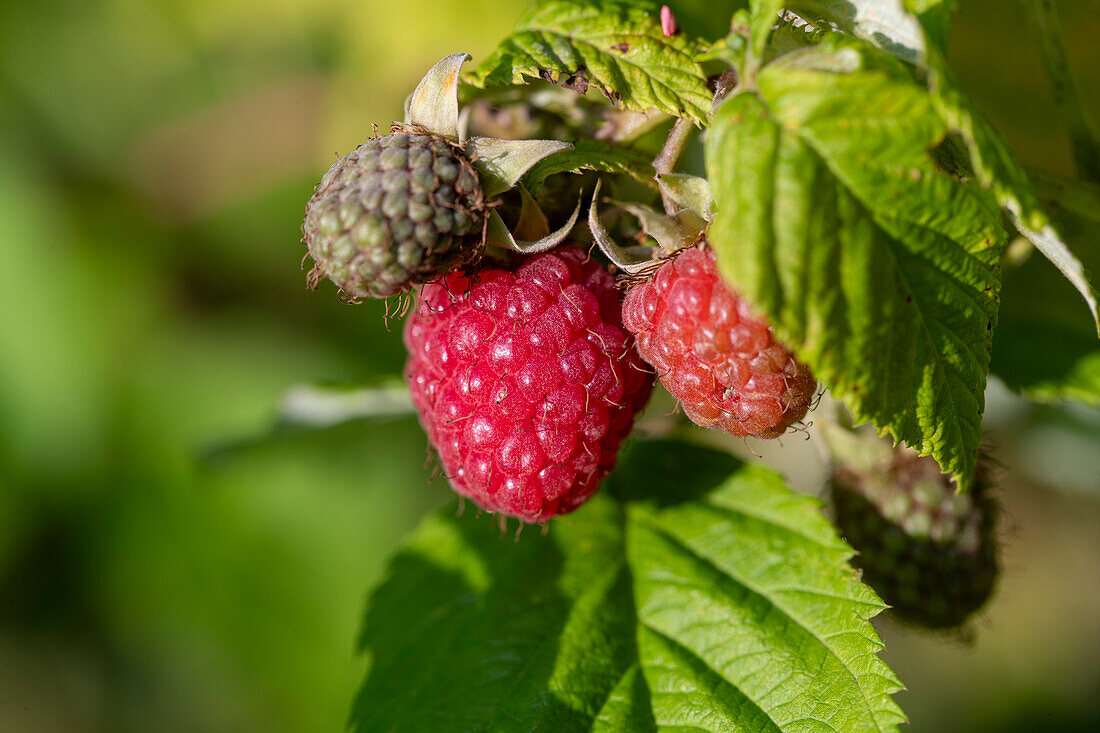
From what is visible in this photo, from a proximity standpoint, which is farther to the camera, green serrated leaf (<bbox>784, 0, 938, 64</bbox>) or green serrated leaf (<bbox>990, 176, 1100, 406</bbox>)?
green serrated leaf (<bbox>990, 176, 1100, 406</bbox>)

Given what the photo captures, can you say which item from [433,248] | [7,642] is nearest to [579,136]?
[433,248]

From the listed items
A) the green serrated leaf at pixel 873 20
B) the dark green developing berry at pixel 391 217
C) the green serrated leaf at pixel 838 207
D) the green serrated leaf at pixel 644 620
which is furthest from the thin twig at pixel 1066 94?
the dark green developing berry at pixel 391 217

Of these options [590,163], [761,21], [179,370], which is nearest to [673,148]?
[590,163]

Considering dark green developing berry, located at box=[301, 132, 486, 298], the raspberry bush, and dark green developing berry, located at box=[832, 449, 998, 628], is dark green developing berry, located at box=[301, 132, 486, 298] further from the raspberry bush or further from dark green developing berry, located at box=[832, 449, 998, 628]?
dark green developing berry, located at box=[832, 449, 998, 628]

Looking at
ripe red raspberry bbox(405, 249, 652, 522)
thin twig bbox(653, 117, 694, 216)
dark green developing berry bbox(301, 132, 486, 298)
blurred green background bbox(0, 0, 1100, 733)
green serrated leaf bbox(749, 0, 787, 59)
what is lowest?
blurred green background bbox(0, 0, 1100, 733)

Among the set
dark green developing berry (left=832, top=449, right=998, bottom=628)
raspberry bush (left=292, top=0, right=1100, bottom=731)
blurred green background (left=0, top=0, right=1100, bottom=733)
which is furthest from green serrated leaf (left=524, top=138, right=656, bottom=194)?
blurred green background (left=0, top=0, right=1100, bottom=733)

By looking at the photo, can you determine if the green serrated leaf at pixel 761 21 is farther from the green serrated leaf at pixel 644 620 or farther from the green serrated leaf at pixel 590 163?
the green serrated leaf at pixel 644 620

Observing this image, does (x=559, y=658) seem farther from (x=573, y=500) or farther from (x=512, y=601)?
(x=573, y=500)
